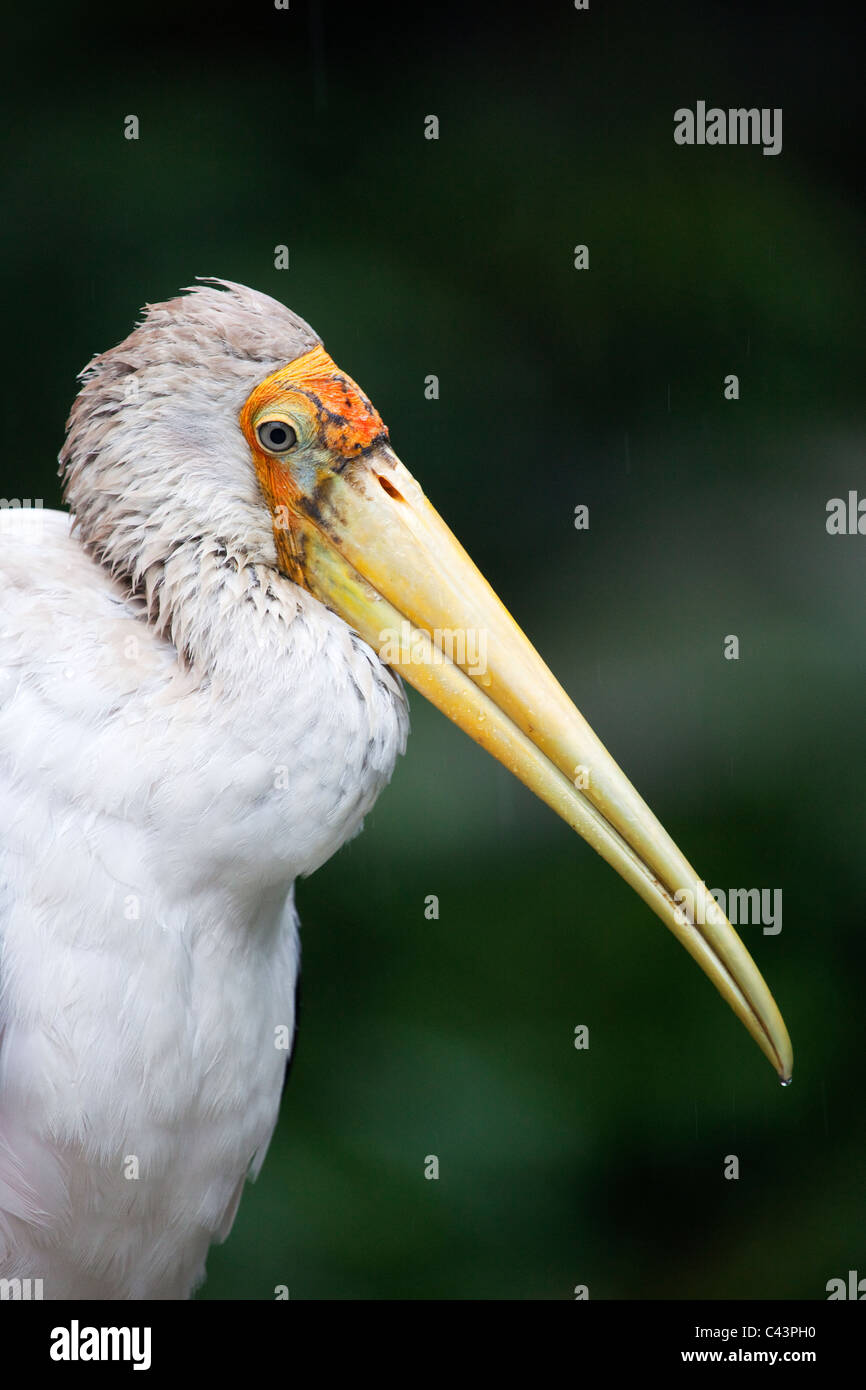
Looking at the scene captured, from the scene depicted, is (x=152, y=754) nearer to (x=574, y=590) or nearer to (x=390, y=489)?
(x=390, y=489)

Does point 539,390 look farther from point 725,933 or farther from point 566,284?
point 725,933

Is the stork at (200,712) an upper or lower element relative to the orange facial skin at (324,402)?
lower

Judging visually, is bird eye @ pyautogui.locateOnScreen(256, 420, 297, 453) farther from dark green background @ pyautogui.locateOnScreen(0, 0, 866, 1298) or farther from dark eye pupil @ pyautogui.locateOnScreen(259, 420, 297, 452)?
dark green background @ pyautogui.locateOnScreen(0, 0, 866, 1298)

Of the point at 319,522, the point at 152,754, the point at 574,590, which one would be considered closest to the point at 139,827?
the point at 152,754

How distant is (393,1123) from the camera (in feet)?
11.1

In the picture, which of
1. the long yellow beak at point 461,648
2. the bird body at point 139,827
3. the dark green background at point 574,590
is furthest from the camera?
the dark green background at point 574,590

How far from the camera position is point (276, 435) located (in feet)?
5.30

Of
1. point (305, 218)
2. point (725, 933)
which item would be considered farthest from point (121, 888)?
point (305, 218)

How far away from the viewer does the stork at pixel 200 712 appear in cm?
154

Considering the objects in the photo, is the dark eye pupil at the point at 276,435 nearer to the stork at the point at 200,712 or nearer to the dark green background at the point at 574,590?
the stork at the point at 200,712

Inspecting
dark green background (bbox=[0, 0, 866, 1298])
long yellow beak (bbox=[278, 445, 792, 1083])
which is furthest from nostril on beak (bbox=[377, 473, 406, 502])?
dark green background (bbox=[0, 0, 866, 1298])

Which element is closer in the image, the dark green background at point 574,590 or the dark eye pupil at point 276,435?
the dark eye pupil at point 276,435

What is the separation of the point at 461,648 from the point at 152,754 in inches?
15.3

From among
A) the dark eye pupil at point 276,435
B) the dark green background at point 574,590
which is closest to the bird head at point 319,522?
the dark eye pupil at point 276,435
